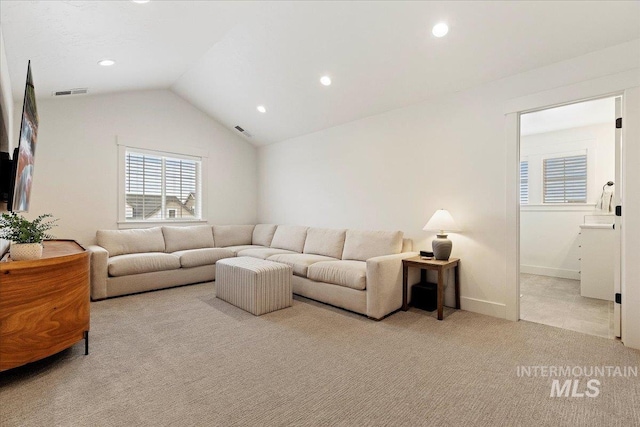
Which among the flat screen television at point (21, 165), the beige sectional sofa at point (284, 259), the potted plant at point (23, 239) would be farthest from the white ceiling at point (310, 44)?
the beige sectional sofa at point (284, 259)

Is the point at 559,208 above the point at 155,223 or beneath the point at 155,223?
above

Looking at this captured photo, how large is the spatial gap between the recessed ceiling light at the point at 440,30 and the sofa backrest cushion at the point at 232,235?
176 inches

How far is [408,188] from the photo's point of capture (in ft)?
13.2

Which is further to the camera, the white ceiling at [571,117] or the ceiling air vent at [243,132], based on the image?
the ceiling air vent at [243,132]

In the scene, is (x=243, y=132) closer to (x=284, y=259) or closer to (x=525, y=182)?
(x=284, y=259)

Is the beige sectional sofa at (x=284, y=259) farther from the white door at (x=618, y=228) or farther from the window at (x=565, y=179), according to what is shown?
the window at (x=565, y=179)

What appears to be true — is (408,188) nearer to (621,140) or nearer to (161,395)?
(621,140)

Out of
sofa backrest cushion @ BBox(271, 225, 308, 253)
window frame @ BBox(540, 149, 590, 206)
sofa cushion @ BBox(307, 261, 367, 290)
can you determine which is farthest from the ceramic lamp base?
window frame @ BBox(540, 149, 590, 206)

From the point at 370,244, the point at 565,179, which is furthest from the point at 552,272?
the point at 370,244

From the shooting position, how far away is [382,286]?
314 centimetres

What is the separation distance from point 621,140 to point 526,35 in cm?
122

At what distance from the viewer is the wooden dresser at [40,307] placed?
1908mm

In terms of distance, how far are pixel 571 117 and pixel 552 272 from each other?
257 cm

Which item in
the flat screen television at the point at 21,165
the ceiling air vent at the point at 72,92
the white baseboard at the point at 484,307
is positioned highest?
the ceiling air vent at the point at 72,92
